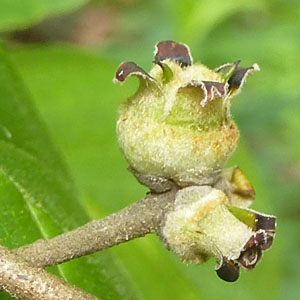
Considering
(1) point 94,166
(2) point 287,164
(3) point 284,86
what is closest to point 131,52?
(3) point 284,86

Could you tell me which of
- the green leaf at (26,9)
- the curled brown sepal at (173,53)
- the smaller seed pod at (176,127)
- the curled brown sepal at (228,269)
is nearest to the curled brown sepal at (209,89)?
the smaller seed pod at (176,127)

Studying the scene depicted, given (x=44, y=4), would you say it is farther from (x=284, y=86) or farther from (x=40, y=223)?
(x=284, y=86)

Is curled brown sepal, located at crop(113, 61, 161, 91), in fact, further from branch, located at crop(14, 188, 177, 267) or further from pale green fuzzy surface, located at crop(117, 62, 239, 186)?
branch, located at crop(14, 188, 177, 267)

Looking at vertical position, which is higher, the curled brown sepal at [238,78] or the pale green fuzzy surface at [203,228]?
the curled brown sepal at [238,78]

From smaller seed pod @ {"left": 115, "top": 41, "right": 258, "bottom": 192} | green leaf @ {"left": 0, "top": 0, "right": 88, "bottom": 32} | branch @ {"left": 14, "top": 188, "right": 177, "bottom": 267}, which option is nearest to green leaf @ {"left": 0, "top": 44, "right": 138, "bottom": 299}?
branch @ {"left": 14, "top": 188, "right": 177, "bottom": 267}

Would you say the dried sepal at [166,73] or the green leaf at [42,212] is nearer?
the dried sepal at [166,73]

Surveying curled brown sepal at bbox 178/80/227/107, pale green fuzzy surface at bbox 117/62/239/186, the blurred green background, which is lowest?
the blurred green background

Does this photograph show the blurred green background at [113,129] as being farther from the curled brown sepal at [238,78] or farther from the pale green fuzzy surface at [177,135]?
the curled brown sepal at [238,78]
